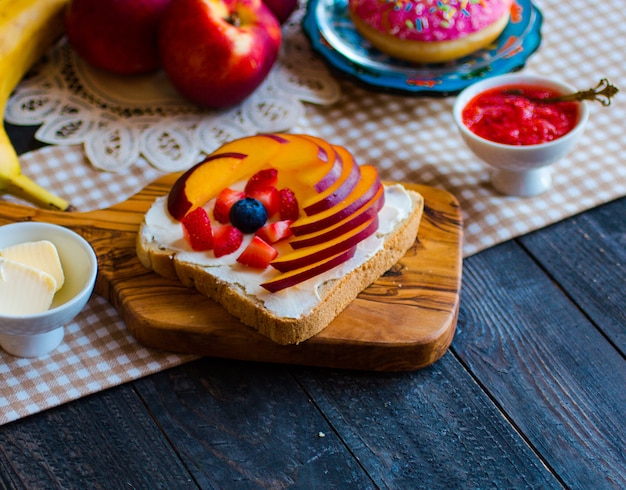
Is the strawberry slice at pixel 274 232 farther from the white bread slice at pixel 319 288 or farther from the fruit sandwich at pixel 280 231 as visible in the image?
→ the white bread slice at pixel 319 288

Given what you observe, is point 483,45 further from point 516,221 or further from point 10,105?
point 10,105

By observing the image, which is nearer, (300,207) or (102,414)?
(102,414)

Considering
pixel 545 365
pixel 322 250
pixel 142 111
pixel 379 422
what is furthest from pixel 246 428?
pixel 142 111

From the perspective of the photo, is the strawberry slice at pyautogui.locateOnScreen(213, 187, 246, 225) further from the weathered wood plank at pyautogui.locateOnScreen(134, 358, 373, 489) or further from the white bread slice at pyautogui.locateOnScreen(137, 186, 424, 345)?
the weathered wood plank at pyautogui.locateOnScreen(134, 358, 373, 489)

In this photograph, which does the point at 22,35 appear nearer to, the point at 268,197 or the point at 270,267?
the point at 268,197

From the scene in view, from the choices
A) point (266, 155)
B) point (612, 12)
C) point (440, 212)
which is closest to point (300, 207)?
point (266, 155)

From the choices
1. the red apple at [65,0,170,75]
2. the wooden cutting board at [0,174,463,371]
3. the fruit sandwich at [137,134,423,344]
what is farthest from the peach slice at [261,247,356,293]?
the red apple at [65,0,170,75]

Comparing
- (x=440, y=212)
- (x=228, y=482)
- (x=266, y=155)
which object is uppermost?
(x=266, y=155)
